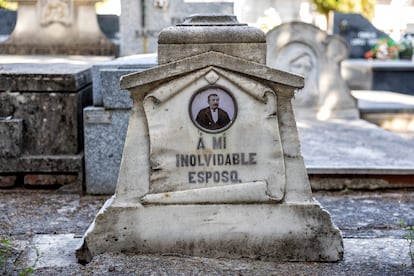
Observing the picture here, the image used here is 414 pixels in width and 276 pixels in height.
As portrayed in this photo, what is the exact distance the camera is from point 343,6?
2041 cm

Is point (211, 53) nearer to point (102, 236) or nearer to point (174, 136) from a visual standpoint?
point (174, 136)

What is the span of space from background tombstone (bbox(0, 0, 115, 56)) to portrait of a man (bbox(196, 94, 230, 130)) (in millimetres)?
5609

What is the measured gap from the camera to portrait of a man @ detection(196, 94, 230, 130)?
3805 mm

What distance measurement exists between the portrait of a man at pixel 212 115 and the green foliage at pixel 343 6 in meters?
17.1

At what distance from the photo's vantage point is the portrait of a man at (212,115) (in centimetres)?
380

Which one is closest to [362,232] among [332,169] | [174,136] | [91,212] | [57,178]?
[332,169]

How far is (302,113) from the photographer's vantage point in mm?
9086

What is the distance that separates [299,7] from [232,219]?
16.2m

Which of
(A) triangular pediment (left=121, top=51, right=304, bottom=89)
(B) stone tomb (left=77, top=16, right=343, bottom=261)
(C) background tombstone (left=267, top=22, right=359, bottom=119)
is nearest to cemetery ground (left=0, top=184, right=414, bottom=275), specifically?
(B) stone tomb (left=77, top=16, right=343, bottom=261)

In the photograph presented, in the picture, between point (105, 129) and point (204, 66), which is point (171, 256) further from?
point (105, 129)

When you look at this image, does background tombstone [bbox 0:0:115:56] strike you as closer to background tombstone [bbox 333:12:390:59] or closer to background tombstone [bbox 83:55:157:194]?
background tombstone [bbox 83:55:157:194]

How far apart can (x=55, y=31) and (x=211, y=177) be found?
5883 millimetres

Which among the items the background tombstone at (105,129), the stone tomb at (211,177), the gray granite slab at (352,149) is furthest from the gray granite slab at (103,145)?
the stone tomb at (211,177)

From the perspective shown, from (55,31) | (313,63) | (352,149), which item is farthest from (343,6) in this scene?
(352,149)
